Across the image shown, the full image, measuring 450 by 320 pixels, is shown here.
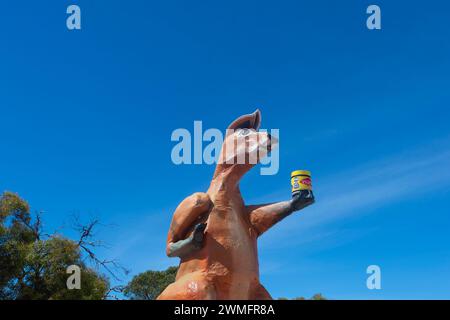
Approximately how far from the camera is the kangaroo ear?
640 centimetres

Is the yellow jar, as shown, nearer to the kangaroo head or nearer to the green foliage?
the kangaroo head

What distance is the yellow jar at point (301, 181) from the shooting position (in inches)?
229

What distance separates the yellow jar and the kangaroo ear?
3.07 ft

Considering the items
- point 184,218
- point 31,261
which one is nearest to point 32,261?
point 31,261

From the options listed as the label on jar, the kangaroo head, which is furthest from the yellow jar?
the kangaroo head

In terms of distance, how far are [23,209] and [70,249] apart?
6.14 ft

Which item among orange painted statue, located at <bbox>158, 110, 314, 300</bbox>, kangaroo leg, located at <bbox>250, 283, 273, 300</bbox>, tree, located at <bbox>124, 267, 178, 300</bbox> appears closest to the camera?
orange painted statue, located at <bbox>158, 110, 314, 300</bbox>

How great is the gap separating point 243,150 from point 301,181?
2.71 ft

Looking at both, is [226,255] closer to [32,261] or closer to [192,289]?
[192,289]

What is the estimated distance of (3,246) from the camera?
13180 millimetres

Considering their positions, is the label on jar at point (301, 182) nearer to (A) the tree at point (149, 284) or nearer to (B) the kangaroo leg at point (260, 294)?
(B) the kangaroo leg at point (260, 294)
